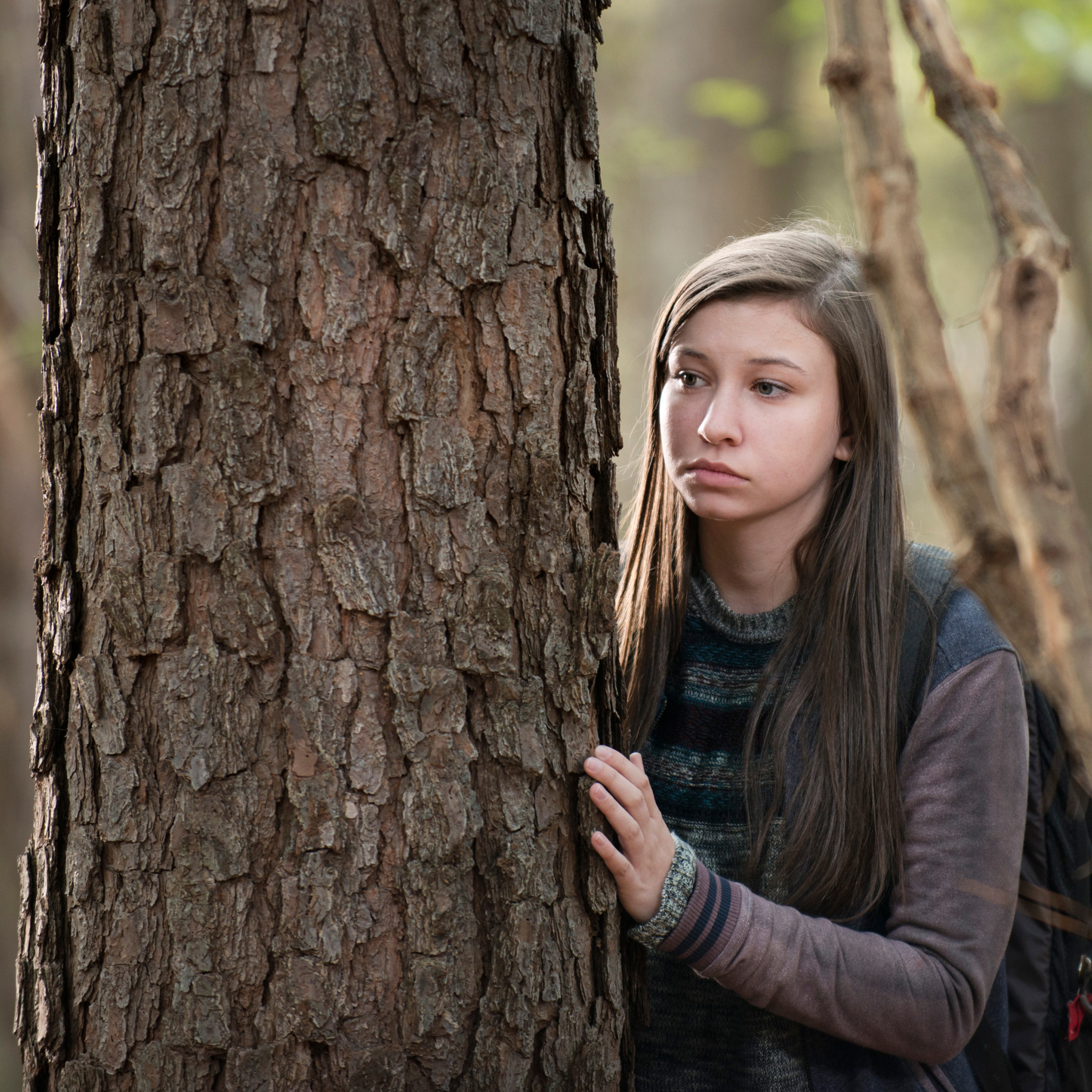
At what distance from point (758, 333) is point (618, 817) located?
0.89 m

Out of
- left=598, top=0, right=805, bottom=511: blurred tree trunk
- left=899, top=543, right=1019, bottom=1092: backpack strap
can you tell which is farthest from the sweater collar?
left=598, top=0, right=805, bottom=511: blurred tree trunk

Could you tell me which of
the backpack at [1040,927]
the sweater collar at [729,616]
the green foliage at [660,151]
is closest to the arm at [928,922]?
the backpack at [1040,927]

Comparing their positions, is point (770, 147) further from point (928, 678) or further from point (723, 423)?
point (928, 678)

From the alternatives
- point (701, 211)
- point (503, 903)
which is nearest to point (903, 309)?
point (503, 903)

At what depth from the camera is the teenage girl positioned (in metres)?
1.56

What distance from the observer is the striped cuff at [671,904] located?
5.02 ft

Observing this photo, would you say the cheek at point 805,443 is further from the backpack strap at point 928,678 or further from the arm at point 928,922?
the arm at point 928,922

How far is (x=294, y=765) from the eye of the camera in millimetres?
1338

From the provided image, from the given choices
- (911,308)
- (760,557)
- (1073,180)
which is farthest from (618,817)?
(1073,180)

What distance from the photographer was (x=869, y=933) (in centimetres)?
163

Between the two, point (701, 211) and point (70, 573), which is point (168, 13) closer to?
point (70, 573)

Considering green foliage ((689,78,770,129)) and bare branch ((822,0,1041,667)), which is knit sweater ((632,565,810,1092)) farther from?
green foliage ((689,78,770,129))

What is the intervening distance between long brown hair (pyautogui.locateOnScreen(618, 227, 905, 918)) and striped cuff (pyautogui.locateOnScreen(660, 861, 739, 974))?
0.21 meters

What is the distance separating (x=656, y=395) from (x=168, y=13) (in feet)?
3.60
